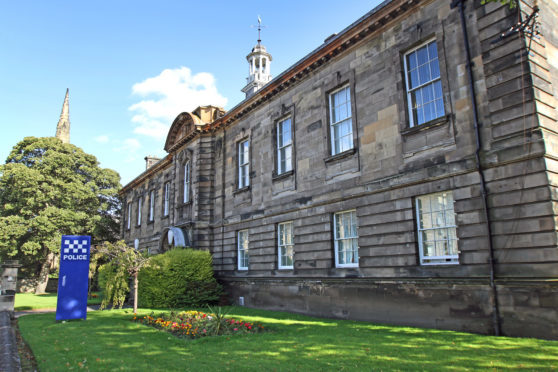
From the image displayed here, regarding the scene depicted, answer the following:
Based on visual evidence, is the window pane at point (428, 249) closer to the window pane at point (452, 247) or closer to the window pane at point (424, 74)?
the window pane at point (452, 247)

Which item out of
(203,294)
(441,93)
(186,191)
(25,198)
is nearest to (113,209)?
(25,198)

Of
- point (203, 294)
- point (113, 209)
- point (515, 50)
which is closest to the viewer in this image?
point (515, 50)

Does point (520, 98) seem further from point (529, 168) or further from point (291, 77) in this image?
point (291, 77)

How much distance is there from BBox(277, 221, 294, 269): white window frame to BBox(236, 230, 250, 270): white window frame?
2855mm

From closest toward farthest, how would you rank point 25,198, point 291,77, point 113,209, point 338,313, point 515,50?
1. point 515,50
2. point 338,313
3. point 291,77
4. point 25,198
5. point 113,209

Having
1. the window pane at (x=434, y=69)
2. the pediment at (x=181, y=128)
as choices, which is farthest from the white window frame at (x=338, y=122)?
the pediment at (x=181, y=128)

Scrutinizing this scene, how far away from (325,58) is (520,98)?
26.0 feet

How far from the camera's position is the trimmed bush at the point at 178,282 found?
59.8ft

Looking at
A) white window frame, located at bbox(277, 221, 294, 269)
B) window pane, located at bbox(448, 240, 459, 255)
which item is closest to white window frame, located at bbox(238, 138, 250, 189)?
white window frame, located at bbox(277, 221, 294, 269)

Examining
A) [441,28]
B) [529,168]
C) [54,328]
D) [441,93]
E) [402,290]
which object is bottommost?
[54,328]

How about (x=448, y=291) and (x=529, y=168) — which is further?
(x=448, y=291)

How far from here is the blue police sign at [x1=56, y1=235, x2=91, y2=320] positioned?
44.1ft

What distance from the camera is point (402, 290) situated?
1118 cm

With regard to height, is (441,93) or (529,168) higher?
(441,93)
